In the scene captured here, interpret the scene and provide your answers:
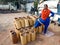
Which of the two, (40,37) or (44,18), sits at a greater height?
(44,18)

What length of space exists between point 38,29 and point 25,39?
3.31ft

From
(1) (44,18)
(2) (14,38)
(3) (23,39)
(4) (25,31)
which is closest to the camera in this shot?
(3) (23,39)

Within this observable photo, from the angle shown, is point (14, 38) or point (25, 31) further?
point (25, 31)

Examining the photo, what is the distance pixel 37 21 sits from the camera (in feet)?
17.3

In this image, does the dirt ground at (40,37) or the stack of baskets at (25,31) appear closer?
the stack of baskets at (25,31)

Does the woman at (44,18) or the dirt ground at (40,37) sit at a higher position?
the woman at (44,18)

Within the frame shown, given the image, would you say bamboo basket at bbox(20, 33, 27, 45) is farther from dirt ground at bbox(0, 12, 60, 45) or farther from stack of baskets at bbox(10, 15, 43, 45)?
dirt ground at bbox(0, 12, 60, 45)

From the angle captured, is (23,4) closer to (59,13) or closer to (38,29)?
(59,13)

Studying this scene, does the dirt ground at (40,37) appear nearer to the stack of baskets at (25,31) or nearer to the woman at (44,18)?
the stack of baskets at (25,31)

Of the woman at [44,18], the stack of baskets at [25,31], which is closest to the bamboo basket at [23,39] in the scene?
the stack of baskets at [25,31]

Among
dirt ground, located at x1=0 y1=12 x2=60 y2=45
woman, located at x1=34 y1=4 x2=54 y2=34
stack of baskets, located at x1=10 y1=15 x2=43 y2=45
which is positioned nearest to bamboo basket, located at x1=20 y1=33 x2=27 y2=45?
stack of baskets, located at x1=10 y1=15 x2=43 y2=45

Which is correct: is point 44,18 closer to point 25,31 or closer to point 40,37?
point 40,37

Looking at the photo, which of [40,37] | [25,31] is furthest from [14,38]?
[40,37]

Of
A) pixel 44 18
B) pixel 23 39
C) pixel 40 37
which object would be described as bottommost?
pixel 40 37
